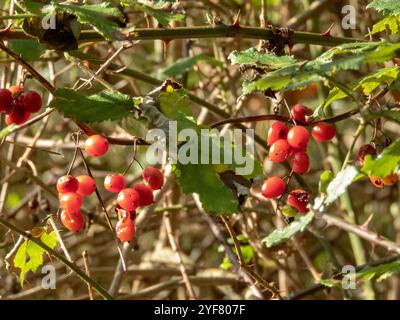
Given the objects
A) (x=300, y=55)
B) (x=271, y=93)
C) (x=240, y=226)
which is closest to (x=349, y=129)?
(x=300, y=55)

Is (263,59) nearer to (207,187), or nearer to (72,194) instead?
(207,187)

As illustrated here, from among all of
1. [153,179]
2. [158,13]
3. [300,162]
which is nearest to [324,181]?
[300,162]

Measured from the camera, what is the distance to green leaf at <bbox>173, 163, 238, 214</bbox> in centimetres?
129

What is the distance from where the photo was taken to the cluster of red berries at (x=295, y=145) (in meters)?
1.44

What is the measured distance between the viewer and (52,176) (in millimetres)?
2977

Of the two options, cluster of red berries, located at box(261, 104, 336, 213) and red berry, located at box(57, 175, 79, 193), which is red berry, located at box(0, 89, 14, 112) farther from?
cluster of red berries, located at box(261, 104, 336, 213)

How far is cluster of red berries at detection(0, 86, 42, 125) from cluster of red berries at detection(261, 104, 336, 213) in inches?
19.6

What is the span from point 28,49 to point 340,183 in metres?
Answer: 0.86

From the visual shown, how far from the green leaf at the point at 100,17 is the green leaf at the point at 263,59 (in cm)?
25

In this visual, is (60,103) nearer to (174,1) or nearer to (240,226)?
(174,1)

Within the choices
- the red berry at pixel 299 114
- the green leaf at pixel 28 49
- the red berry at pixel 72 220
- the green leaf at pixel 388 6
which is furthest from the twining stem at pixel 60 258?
the green leaf at pixel 388 6

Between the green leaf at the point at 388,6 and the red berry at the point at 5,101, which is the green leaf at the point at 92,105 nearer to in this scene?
the red berry at the point at 5,101

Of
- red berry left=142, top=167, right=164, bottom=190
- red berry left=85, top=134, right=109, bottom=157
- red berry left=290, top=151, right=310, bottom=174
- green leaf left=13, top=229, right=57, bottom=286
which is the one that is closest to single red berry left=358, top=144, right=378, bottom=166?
red berry left=290, top=151, right=310, bottom=174
